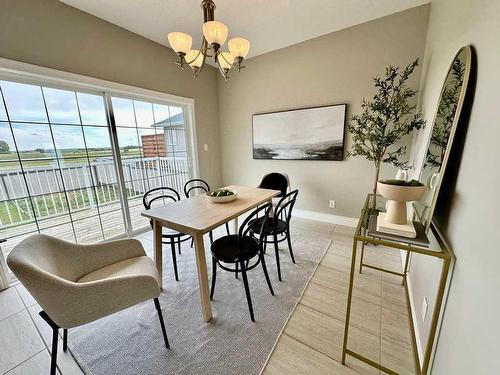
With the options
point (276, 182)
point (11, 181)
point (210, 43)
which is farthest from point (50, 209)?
point (276, 182)

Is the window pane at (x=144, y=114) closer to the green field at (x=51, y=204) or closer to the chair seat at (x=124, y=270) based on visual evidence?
the green field at (x=51, y=204)

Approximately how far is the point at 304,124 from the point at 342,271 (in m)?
2.12

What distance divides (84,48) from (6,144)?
1.24 metres

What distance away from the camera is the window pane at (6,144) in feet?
6.07

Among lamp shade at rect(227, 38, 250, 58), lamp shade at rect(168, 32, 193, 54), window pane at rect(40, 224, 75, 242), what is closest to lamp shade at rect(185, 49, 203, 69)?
lamp shade at rect(168, 32, 193, 54)

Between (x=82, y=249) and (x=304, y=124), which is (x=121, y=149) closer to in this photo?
(x=82, y=249)

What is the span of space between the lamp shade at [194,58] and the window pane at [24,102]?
162 centimetres

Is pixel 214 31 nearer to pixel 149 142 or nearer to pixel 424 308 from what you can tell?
pixel 149 142

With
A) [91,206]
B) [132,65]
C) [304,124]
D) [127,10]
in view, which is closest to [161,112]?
[132,65]

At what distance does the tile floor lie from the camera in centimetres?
121

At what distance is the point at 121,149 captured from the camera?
2.68 meters

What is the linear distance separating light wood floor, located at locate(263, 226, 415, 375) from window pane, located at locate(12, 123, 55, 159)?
285cm

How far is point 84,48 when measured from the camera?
215cm

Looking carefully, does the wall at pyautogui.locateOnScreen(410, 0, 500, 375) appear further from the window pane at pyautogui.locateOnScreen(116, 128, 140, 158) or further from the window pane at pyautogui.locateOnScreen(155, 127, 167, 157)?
the window pane at pyautogui.locateOnScreen(155, 127, 167, 157)
